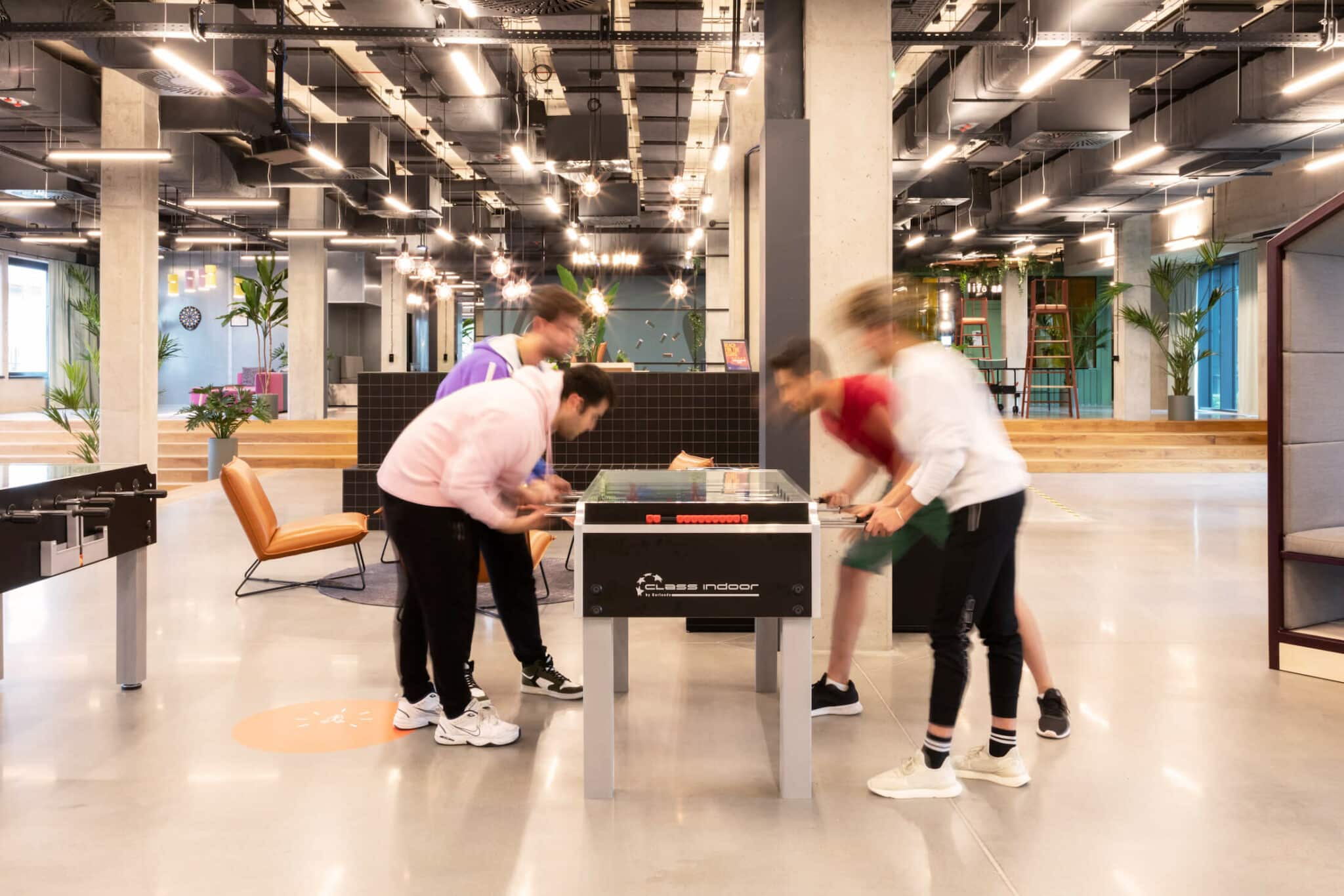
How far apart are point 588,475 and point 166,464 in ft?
25.2

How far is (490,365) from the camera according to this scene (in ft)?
12.2

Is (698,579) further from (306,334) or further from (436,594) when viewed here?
(306,334)

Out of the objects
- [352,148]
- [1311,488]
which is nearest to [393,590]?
[1311,488]

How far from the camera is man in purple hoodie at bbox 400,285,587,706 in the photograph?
141 inches

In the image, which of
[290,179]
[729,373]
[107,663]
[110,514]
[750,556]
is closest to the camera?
[750,556]

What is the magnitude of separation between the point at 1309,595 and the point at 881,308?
2.74m

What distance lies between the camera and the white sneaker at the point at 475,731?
3436 mm

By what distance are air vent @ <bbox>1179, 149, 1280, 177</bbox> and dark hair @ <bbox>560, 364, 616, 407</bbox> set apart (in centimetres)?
1163

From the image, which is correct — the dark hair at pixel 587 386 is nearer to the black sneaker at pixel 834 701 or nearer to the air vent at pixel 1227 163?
the black sneaker at pixel 834 701

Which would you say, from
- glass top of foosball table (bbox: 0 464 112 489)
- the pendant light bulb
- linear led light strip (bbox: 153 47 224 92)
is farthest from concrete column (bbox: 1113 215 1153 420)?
glass top of foosball table (bbox: 0 464 112 489)

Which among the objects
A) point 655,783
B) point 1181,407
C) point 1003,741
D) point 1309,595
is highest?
point 1181,407

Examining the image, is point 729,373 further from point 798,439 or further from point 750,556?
point 750,556

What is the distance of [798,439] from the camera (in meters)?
4.70

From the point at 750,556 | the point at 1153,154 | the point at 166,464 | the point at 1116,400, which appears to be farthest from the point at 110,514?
the point at 1116,400
